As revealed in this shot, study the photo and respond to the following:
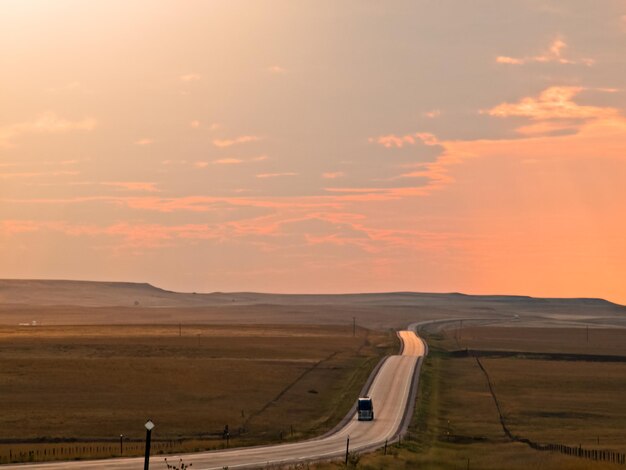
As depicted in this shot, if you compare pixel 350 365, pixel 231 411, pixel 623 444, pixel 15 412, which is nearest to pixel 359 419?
pixel 231 411

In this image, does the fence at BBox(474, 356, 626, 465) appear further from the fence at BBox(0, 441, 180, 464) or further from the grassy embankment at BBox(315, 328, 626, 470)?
the fence at BBox(0, 441, 180, 464)

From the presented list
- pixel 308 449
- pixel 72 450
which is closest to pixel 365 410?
pixel 308 449

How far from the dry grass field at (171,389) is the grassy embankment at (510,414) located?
9.50 meters

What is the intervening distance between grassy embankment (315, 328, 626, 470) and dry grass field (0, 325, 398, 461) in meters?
9.50

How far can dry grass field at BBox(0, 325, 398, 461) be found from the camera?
9000 centimetres

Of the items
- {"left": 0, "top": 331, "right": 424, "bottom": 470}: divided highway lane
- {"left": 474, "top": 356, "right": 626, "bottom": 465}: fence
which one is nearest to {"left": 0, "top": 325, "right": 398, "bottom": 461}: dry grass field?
{"left": 0, "top": 331, "right": 424, "bottom": 470}: divided highway lane

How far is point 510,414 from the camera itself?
10462cm

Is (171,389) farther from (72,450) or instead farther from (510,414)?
(72,450)

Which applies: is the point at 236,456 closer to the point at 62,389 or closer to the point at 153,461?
the point at 153,461

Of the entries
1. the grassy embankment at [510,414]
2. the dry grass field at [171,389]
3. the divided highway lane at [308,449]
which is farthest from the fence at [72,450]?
the grassy embankment at [510,414]

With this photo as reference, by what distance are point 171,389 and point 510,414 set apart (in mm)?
36100

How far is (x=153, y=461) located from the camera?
6694 cm

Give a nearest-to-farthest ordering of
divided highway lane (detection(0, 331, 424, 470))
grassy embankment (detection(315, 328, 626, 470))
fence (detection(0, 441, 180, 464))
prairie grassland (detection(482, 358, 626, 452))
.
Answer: divided highway lane (detection(0, 331, 424, 470)) < fence (detection(0, 441, 180, 464)) < grassy embankment (detection(315, 328, 626, 470)) < prairie grassland (detection(482, 358, 626, 452))

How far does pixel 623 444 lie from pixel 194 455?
1315 inches
